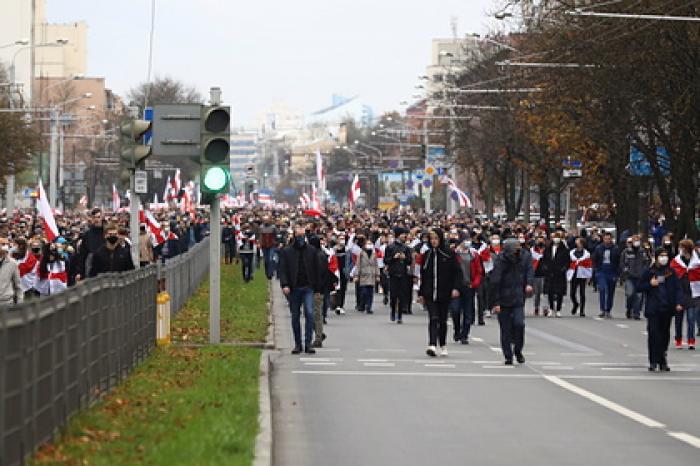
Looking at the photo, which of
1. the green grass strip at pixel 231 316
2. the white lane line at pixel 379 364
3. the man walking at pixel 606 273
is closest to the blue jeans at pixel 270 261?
the green grass strip at pixel 231 316

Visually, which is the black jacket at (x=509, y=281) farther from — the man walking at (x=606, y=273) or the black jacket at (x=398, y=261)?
the man walking at (x=606, y=273)

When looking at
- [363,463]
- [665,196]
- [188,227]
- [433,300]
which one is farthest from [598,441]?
[188,227]

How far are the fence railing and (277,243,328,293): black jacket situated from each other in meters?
3.72

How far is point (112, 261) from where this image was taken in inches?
1000

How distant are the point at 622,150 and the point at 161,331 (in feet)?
117

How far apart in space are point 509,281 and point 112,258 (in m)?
5.80

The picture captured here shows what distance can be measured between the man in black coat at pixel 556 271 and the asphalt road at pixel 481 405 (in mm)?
8731

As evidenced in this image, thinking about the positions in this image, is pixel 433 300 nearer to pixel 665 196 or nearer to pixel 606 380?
pixel 606 380

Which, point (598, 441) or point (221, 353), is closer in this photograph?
point (598, 441)

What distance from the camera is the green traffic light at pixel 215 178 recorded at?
23044 mm

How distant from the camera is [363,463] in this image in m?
13.4

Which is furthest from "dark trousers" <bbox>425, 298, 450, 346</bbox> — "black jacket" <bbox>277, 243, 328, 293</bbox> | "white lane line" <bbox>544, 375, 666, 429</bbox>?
"white lane line" <bbox>544, 375, 666, 429</bbox>

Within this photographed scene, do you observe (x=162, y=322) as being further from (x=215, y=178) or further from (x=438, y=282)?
(x=438, y=282)

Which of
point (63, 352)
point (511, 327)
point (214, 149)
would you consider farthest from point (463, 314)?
point (63, 352)
